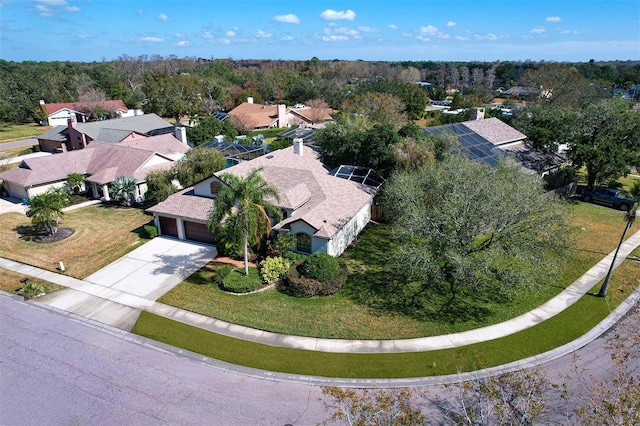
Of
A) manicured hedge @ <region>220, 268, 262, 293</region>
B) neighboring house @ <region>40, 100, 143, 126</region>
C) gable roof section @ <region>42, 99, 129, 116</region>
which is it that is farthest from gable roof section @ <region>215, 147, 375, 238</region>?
gable roof section @ <region>42, 99, 129, 116</region>

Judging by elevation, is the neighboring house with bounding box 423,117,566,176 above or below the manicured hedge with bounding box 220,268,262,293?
above

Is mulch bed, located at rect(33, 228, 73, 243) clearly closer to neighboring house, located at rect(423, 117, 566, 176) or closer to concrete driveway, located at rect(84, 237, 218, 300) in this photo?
concrete driveway, located at rect(84, 237, 218, 300)

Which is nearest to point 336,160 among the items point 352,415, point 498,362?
point 498,362

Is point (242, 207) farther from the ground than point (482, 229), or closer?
farther from the ground

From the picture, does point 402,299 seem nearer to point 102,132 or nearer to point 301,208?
point 301,208

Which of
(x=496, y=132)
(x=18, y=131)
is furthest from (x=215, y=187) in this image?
(x=18, y=131)

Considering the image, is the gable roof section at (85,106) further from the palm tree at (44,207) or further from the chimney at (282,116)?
the palm tree at (44,207)
